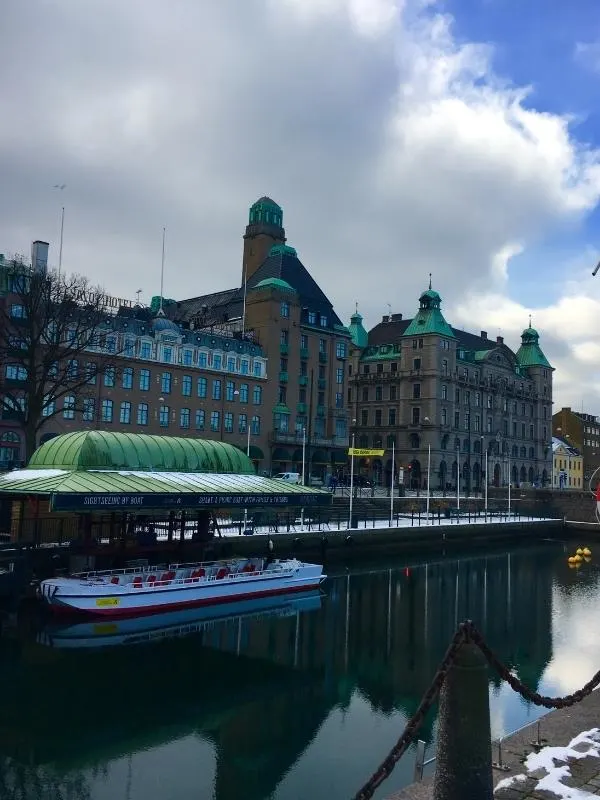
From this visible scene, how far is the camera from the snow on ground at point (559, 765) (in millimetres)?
11766

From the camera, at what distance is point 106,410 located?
77000 millimetres

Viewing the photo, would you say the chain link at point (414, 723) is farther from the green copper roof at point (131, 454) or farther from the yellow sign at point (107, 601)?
the green copper roof at point (131, 454)

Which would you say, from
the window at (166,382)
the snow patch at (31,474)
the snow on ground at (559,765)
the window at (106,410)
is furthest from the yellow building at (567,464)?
the snow on ground at (559,765)

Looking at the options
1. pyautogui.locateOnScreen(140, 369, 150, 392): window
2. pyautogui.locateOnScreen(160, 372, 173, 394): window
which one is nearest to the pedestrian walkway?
pyautogui.locateOnScreen(140, 369, 150, 392): window

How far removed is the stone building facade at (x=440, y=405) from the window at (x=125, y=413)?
4951 cm

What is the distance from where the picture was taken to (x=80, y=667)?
27.1 m

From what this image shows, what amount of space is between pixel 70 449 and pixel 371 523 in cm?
3769

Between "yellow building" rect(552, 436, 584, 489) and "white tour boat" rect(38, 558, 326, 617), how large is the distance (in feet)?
428

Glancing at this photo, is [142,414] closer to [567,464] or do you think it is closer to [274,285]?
[274,285]

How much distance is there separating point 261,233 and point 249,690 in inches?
3654

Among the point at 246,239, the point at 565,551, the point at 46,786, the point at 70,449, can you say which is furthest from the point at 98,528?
the point at 246,239

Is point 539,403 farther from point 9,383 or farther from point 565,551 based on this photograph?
point 9,383

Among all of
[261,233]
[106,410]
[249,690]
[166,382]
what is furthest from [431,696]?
[261,233]

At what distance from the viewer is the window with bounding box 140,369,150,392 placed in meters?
80.0
